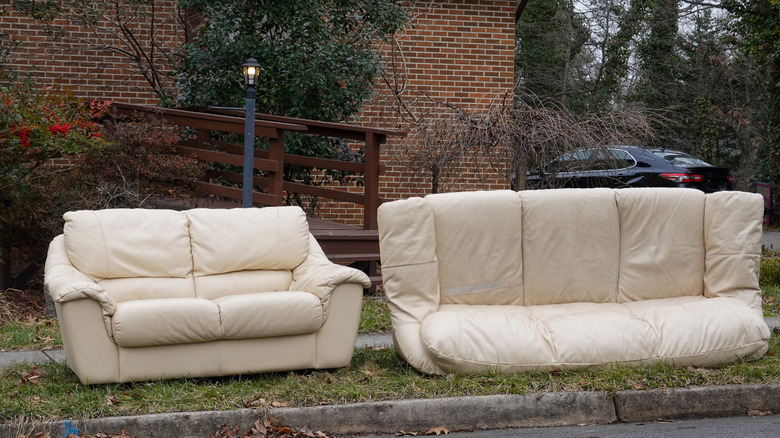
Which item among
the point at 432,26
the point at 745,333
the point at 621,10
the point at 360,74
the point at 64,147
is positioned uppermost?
the point at 621,10

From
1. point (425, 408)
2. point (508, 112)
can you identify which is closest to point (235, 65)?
point (508, 112)

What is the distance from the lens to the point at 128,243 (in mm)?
5848

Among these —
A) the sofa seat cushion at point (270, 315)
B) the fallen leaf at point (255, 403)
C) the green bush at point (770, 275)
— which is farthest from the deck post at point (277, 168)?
the green bush at point (770, 275)

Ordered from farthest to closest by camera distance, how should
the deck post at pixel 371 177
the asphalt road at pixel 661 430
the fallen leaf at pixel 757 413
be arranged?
the deck post at pixel 371 177 → the fallen leaf at pixel 757 413 → the asphalt road at pixel 661 430

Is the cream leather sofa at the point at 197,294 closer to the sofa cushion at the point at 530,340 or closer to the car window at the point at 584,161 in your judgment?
the sofa cushion at the point at 530,340

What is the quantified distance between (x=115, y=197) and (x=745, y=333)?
239 inches

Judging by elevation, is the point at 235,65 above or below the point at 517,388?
above

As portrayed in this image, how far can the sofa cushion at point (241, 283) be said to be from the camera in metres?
6.04

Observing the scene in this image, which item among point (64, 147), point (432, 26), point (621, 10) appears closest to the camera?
point (64, 147)

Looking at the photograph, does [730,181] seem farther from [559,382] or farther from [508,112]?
[559,382]

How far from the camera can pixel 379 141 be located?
961cm

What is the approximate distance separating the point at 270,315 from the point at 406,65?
25.3 feet

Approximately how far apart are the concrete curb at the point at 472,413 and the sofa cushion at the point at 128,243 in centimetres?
153

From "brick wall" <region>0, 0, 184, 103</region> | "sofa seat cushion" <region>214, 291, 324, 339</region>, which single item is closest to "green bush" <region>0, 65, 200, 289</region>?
"brick wall" <region>0, 0, 184, 103</region>
